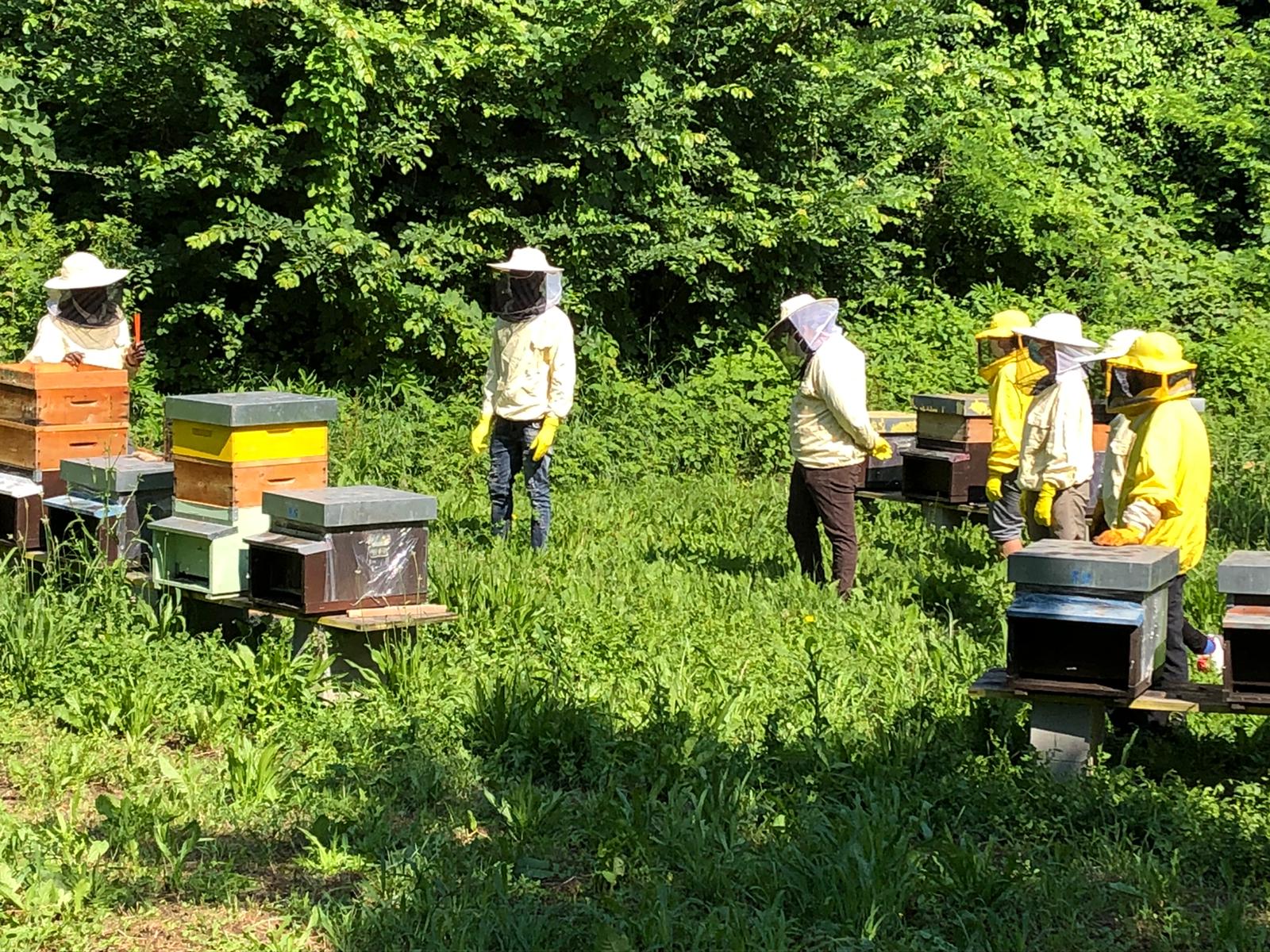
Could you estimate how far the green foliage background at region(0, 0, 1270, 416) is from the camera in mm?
12180

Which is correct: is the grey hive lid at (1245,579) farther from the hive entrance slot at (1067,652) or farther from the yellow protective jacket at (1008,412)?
the yellow protective jacket at (1008,412)

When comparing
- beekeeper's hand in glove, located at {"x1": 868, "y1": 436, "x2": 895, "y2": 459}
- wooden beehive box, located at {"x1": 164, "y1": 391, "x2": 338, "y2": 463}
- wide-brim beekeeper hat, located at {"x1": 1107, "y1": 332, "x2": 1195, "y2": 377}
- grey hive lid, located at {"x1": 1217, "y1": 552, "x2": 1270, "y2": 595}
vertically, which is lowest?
grey hive lid, located at {"x1": 1217, "y1": 552, "x2": 1270, "y2": 595}

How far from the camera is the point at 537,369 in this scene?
928cm

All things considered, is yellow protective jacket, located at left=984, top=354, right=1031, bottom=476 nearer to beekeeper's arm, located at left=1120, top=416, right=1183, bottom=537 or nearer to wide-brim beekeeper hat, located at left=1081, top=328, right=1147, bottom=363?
wide-brim beekeeper hat, located at left=1081, top=328, right=1147, bottom=363

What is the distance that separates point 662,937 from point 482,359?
9132 millimetres

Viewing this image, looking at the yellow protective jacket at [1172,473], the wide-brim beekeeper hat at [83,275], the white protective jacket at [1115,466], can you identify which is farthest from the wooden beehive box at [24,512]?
the yellow protective jacket at [1172,473]

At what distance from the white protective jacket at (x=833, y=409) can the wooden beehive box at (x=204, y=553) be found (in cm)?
294

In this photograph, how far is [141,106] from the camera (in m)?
12.7

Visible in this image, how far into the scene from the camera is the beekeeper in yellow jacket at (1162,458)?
18.6 ft

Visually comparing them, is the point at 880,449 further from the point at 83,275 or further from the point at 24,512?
the point at 83,275

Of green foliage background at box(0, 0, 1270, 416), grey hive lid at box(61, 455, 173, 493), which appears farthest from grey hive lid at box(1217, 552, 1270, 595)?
green foliage background at box(0, 0, 1270, 416)

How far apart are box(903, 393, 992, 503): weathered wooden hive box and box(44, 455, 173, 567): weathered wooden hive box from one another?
452 centimetres

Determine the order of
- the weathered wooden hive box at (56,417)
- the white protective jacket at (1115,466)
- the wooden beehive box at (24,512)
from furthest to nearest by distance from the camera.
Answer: the weathered wooden hive box at (56,417), the wooden beehive box at (24,512), the white protective jacket at (1115,466)

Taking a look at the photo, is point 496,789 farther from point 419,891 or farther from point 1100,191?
point 1100,191
